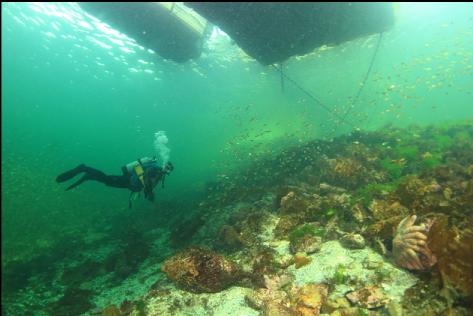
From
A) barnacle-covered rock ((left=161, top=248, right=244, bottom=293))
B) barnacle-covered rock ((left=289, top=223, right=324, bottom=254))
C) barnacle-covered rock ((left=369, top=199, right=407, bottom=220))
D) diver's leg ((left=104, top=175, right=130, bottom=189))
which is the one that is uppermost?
diver's leg ((left=104, top=175, right=130, bottom=189))

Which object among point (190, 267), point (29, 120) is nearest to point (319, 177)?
point (190, 267)

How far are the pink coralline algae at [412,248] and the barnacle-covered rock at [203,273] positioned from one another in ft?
9.35

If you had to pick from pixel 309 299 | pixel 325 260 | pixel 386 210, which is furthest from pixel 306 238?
pixel 309 299

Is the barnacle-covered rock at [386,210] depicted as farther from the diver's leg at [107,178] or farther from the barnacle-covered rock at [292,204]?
the diver's leg at [107,178]

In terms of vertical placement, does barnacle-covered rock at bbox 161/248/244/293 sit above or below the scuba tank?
below

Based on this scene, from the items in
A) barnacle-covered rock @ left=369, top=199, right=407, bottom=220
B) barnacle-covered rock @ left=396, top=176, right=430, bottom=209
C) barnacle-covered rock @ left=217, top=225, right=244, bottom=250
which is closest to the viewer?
barnacle-covered rock @ left=369, top=199, right=407, bottom=220

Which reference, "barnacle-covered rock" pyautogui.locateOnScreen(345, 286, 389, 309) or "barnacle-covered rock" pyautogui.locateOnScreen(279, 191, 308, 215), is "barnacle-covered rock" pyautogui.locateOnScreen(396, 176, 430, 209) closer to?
"barnacle-covered rock" pyautogui.locateOnScreen(279, 191, 308, 215)

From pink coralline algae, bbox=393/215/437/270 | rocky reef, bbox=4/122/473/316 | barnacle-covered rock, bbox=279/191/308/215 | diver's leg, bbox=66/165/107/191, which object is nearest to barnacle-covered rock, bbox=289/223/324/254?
rocky reef, bbox=4/122/473/316

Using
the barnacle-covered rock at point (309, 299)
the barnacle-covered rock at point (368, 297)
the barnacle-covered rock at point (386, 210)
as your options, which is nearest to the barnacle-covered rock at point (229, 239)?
the barnacle-covered rock at point (309, 299)

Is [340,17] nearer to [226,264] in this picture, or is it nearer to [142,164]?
[142,164]

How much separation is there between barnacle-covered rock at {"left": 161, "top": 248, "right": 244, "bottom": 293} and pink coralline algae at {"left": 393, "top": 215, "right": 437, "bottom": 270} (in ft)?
9.35

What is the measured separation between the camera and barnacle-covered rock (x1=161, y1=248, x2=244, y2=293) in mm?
5723

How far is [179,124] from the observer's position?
6881cm

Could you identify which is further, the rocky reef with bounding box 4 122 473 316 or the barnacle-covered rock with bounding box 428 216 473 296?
the rocky reef with bounding box 4 122 473 316
